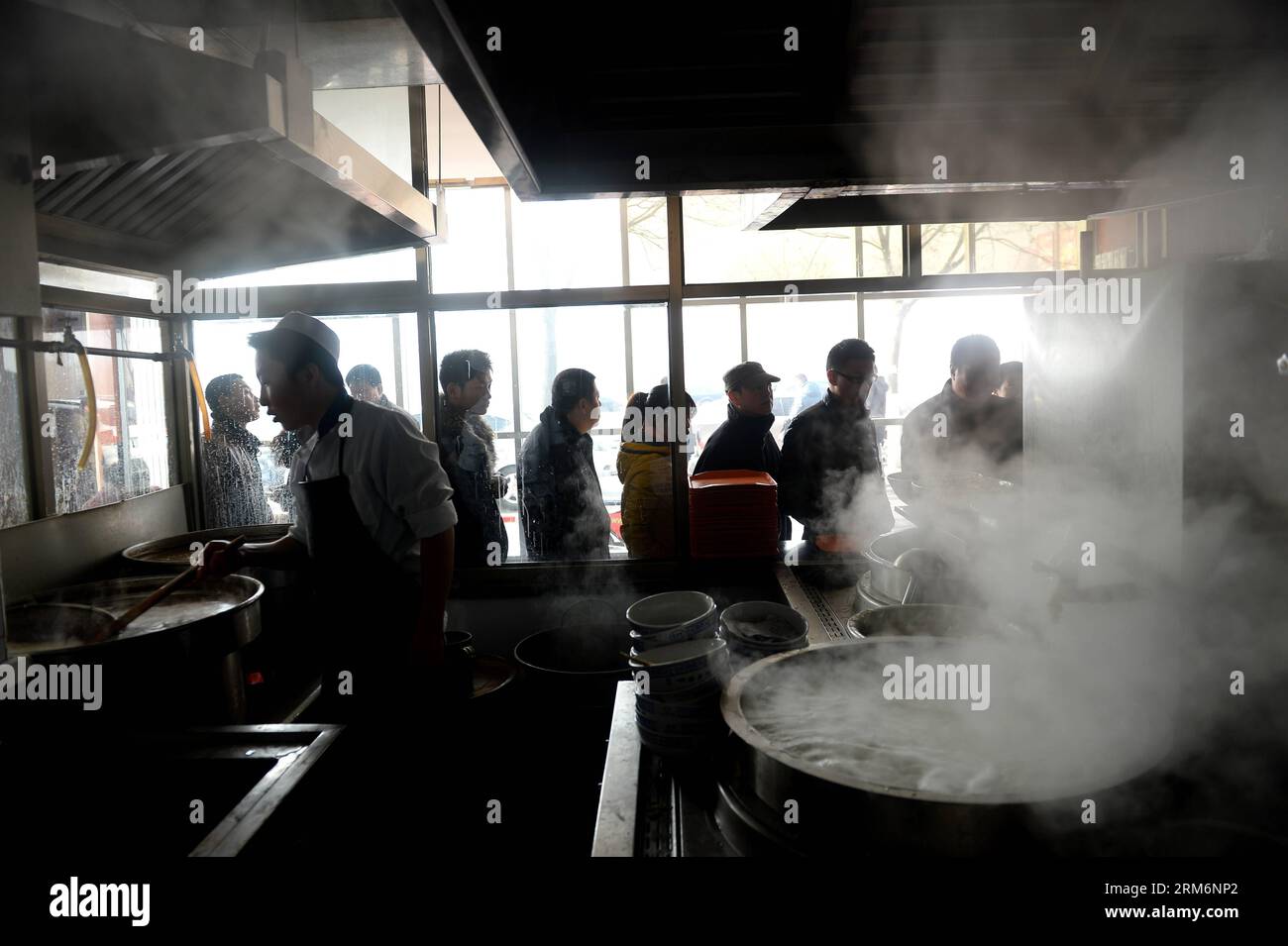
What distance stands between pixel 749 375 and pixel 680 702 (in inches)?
108

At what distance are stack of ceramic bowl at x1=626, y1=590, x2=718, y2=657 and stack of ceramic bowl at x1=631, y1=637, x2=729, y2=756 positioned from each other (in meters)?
0.10

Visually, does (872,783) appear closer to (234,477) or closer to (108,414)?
(108,414)

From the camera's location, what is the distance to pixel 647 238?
4105 millimetres

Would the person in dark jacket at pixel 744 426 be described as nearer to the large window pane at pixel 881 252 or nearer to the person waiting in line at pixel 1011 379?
the large window pane at pixel 881 252

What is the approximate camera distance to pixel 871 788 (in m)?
1.19

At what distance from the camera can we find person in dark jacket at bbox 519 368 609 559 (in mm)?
4023

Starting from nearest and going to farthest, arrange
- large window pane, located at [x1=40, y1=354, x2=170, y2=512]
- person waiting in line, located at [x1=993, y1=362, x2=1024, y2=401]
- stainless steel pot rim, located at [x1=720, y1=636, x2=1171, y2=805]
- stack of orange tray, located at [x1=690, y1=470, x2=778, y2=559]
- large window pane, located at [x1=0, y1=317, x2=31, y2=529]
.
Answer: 1. stainless steel pot rim, located at [x1=720, y1=636, x2=1171, y2=805]
2. large window pane, located at [x1=0, y1=317, x2=31, y2=529]
3. large window pane, located at [x1=40, y1=354, x2=170, y2=512]
4. stack of orange tray, located at [x1=690, y1=470, x2=778, y2=559]
5. person waiting in line, located at [x1=993, y1=362, x2=1024, y2=401]

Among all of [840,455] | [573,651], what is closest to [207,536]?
[573,651]

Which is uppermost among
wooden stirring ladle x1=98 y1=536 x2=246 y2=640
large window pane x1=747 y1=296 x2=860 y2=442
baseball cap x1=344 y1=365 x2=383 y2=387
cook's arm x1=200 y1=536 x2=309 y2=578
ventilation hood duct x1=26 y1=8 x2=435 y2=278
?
ventilation hood duct x1=26 y1=8 x2=435 y2=278

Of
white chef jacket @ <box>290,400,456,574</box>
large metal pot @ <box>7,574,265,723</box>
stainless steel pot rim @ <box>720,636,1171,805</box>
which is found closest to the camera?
stainless steel pot rim @ <box>720,636,1171,805</box>

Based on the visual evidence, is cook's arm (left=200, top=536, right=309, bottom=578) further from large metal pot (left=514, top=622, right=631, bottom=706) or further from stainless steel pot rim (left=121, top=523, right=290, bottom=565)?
large metal pot (left=514, top=622, right=631, bottom=706)

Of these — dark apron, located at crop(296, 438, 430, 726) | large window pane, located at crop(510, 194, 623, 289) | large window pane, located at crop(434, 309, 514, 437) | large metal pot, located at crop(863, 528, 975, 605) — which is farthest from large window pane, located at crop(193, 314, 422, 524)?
large metal pot, located at crop(863, 528, 975, 605)

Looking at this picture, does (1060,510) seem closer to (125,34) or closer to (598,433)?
(125,34)

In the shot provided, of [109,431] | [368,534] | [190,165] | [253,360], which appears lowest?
[368,534]
